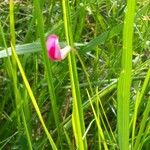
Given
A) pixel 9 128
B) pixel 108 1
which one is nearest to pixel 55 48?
pixel 9 128

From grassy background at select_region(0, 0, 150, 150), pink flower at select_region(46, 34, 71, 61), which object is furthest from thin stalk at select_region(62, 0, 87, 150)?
grassy background at select_region(0, 0, 150, 150)

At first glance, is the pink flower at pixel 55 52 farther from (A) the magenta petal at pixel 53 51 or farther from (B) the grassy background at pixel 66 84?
(B) the grassy background at pixel 66 84

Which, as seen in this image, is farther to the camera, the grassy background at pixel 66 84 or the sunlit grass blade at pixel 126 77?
the grassy background at pixel 66 84

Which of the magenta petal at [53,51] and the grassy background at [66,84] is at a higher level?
the magenta petal at [53,51]

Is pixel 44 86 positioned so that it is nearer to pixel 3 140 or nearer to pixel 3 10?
pixel 3 140

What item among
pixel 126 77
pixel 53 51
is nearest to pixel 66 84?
pixel 53 51

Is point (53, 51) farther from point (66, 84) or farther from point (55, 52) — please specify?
point (66, 84)

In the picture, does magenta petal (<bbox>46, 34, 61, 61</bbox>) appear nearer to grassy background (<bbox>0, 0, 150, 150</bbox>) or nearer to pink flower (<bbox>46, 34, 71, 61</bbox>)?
pink flower (<bbox>46, 34, 71, 61</bbox>)

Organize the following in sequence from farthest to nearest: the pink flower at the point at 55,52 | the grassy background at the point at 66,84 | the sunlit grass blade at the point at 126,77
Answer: the grassy background at the point at 66,84, the pink flower at the point at 55,52, the sunlit grass blade at the point at 126,77

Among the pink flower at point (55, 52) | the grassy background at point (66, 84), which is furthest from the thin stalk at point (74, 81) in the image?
the grassy background at point (66, 84)
